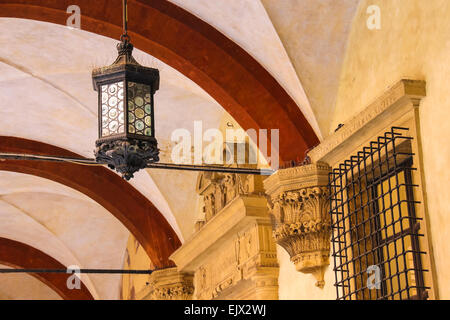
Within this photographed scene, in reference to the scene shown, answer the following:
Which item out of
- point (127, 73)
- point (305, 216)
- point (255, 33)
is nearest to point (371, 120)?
point (305, 216)

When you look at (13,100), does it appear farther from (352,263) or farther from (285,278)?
(352,263)

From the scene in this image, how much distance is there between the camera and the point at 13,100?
10055 mm

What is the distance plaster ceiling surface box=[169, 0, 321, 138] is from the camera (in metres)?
7.42

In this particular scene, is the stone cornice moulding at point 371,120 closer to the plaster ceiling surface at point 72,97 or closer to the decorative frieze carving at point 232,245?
the decorative frieze carving at point 232,245

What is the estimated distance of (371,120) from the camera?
6.18 metres

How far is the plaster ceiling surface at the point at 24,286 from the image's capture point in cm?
1875

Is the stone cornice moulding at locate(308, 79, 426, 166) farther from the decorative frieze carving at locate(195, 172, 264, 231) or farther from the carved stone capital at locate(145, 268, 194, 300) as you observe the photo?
the carved stone capital at locate(145, 268, 194, 300)

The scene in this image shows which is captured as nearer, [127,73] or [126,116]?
[126,116]

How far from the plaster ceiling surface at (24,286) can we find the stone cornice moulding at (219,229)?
29.2ft

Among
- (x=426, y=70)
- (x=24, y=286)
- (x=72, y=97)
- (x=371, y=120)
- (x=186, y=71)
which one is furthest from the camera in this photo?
(x=24, y=286)

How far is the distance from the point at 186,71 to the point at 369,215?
8.54ft

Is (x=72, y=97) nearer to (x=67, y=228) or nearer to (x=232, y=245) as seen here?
(x=232, y=245)

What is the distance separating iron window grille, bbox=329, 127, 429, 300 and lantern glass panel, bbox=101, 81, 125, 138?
6.19 feet

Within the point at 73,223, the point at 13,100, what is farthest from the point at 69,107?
the point at 73,223
